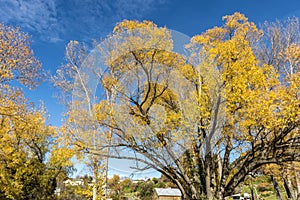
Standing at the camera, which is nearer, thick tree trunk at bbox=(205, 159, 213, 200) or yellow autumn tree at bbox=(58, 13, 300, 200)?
yellow autumn tree at bbox=(58, 13, 300, 200)

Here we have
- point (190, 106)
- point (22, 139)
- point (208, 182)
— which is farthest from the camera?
point (22, 139)

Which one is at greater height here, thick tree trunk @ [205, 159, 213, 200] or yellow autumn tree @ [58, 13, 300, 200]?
yellow autumn tree @ [58, 13, 300, 200]

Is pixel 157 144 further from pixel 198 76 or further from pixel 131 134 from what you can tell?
pixel 198 76

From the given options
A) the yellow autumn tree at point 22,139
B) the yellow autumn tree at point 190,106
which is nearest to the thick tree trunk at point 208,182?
the yellow autumn tree at point 190,106

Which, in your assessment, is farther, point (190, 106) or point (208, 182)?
point (208, 182)

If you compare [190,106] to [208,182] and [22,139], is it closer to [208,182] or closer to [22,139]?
[208,182]

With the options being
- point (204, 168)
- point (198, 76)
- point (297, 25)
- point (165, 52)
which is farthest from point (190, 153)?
point (297, 25)

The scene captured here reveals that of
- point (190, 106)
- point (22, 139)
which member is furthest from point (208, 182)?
point (22, 139)

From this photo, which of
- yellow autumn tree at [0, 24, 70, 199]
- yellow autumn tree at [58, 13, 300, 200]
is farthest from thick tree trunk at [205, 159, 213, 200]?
yellow autumn tree at [0, 24, 70, 199]

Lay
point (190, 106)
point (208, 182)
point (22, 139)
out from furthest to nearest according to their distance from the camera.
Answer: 1. point (22, 139)
2. point (208, 182)
3. point (190, 106)

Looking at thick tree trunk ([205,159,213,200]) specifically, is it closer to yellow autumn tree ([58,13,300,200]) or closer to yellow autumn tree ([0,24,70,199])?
yellow autumn tree ([58,13,300,200])

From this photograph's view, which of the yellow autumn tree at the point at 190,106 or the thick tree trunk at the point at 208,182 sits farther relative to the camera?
the thick tree trunk at the point at 208,182

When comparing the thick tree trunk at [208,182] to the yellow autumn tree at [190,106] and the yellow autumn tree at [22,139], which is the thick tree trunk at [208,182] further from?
the yellow autumn tree at [22,139]

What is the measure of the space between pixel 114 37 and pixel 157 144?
363 centimetres
